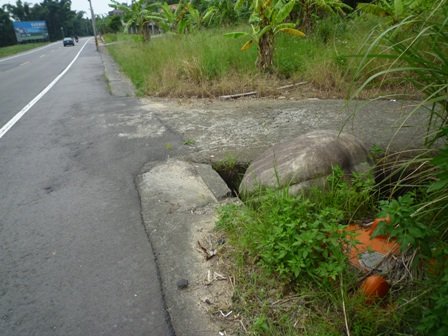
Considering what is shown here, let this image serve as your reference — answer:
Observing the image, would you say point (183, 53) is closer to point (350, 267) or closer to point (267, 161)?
point (267, 161)

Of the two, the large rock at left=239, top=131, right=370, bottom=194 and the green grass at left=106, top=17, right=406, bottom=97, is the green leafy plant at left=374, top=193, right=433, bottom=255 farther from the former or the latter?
the green grass at left=106, top=17, right=406, bottom=97

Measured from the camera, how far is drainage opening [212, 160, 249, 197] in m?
3.66

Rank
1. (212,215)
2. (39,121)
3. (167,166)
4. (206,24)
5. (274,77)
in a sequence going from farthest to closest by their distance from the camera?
(206,24), (274,77), (39,121), (167,166), (212,215)

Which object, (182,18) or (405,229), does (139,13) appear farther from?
(405,229)

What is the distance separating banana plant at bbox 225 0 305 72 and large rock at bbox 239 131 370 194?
444cm

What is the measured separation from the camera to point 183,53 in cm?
830

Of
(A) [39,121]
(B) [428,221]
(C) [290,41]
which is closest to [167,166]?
(B) [428,221]

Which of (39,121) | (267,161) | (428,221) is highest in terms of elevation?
(428,221)

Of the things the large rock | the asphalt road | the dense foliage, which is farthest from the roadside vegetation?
the dense foliage

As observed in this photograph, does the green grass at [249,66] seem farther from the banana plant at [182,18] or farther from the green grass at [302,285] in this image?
the green grass at [302,285]

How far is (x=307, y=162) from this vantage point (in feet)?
9.27

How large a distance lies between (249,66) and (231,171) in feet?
14.6

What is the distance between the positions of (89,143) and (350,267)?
3.79 meters

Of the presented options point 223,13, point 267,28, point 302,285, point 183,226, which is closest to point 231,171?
point 183,226
